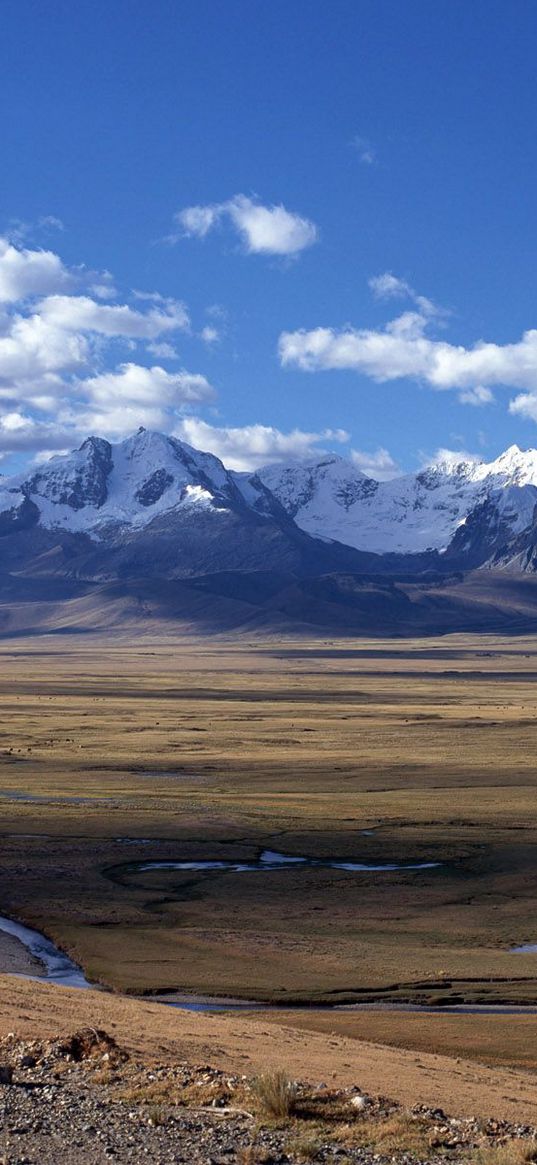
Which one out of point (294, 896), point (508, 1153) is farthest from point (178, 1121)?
point (294, 896)

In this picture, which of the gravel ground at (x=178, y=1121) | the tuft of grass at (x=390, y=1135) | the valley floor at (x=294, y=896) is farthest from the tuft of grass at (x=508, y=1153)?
the valley floor at (x=294, y=896)

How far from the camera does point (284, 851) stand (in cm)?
5178

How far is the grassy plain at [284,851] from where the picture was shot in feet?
112

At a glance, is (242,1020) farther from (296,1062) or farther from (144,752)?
(144,752)

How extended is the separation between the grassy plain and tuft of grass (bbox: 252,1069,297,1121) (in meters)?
14.3

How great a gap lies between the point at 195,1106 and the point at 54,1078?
2380 millimetres

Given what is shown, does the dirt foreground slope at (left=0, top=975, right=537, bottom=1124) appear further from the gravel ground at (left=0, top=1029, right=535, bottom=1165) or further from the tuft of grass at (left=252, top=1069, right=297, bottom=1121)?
the tuft of grass at (left=252, top=1069, right=297, bottom=1121)

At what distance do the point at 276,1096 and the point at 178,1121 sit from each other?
142 centimetres

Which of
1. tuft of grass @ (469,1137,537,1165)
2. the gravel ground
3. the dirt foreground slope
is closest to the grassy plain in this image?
the dirt foreground slope

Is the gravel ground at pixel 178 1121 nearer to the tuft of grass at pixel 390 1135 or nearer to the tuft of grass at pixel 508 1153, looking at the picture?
the tuft of grass at pixel 390 1135

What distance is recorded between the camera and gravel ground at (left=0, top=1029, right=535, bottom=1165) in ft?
49.1

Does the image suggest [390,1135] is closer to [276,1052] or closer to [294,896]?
[276,1052]

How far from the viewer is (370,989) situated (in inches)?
1248

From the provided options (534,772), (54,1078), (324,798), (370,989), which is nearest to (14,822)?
(324,798)
